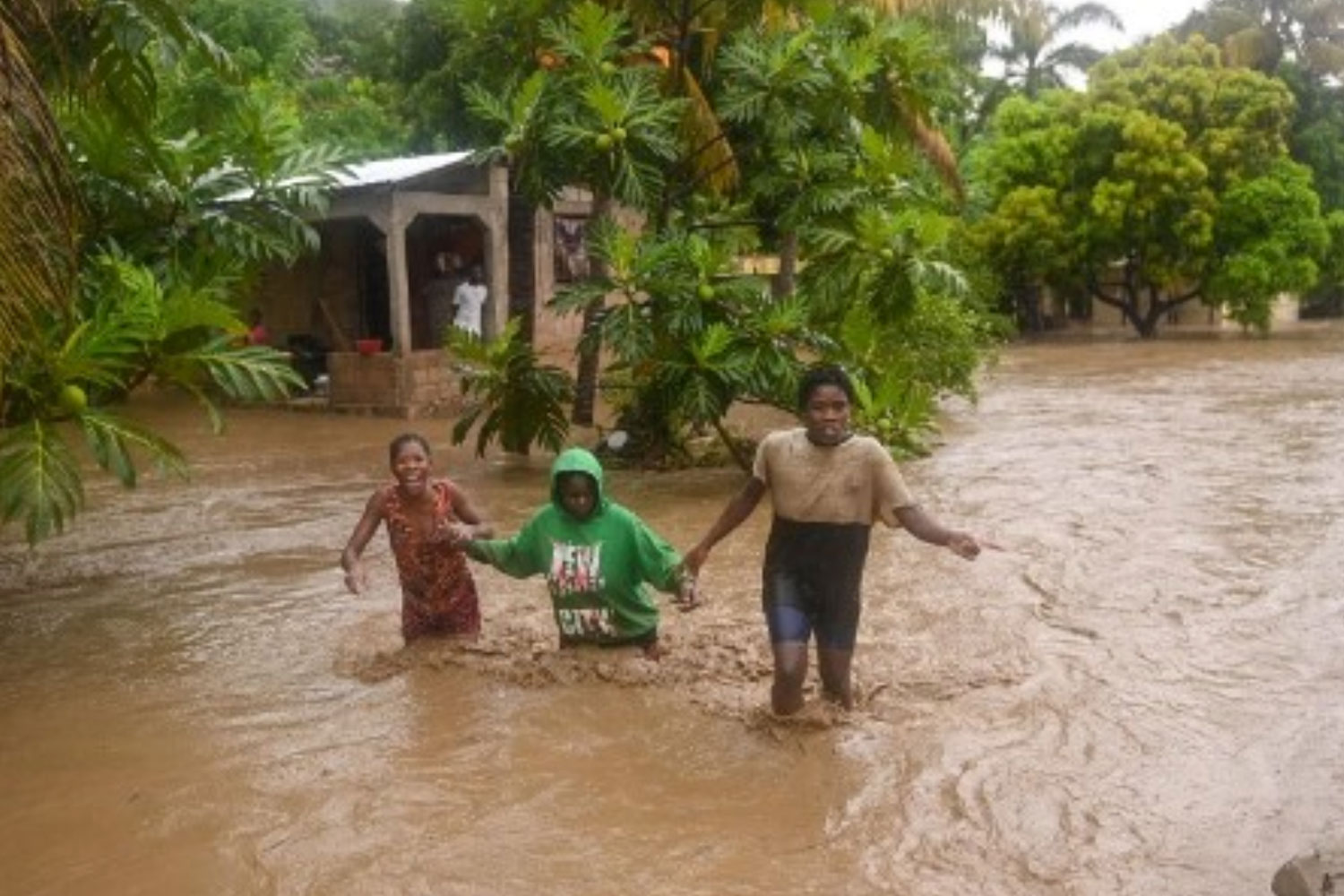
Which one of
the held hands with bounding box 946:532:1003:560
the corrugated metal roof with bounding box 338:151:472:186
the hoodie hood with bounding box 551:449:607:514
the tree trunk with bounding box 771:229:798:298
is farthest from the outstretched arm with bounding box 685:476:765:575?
the corrugated metal roof with bounding box 338:151:472:186

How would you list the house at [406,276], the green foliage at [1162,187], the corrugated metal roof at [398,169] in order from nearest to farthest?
the corrugated metal roof at [398,169], the house at [406,276], the green foliage at [1162,187]

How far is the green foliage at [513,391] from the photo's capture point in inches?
444

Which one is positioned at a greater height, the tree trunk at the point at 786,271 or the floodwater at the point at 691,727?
the tree trunk at the point at 786,271

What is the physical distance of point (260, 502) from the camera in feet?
36.5

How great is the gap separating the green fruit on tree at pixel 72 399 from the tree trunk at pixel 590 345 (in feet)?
14.8

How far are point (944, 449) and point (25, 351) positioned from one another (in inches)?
355

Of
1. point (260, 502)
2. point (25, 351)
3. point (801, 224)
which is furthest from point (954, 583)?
point (260, 502)

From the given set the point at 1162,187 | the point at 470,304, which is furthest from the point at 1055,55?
the point at 470,304

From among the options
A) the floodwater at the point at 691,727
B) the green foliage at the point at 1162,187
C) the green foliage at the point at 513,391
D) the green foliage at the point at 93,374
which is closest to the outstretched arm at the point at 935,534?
the floodwater at the point at 691,727

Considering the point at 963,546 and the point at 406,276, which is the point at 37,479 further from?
the point at 406,276

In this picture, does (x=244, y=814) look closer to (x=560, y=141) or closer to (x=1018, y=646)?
(x=1018, y=646)

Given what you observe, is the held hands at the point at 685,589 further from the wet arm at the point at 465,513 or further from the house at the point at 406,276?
the house at the point at 406,276

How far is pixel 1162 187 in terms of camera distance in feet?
86.4

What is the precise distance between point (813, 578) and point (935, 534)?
0.51 meters
